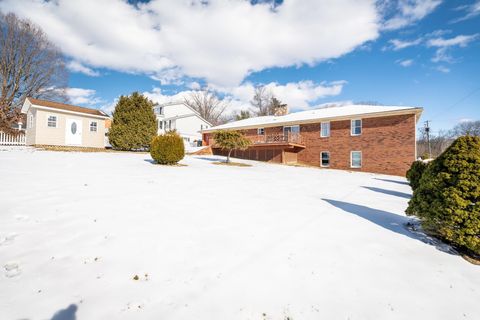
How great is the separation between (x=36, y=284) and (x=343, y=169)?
22053 millimetres

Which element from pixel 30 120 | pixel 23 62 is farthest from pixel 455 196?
pixel 23 62

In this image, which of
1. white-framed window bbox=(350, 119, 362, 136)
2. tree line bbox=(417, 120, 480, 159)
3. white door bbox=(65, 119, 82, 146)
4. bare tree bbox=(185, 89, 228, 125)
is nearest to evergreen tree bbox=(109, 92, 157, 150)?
white door bbox=(65, 119, 82, 146)

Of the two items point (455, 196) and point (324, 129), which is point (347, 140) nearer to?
point (324, 129)

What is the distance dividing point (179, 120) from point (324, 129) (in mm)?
26566

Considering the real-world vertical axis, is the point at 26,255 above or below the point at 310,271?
above

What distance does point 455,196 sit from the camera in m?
4.16

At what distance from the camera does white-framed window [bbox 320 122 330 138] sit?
22.1 meters

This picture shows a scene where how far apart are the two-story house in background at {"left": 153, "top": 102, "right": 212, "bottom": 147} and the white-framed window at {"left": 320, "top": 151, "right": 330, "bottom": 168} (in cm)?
2342

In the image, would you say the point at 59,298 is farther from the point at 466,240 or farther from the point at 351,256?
the point at 466,240

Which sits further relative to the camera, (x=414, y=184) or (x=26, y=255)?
(x=414, y=184)

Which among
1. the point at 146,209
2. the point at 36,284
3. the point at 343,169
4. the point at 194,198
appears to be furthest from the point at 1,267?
the point at 343,169

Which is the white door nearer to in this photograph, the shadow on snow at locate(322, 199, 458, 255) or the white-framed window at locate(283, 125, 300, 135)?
the white-framed window at locate(283, 125, 300, 135)

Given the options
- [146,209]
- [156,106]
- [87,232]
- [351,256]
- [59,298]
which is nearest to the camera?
[59,298]

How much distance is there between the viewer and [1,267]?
297 cm
